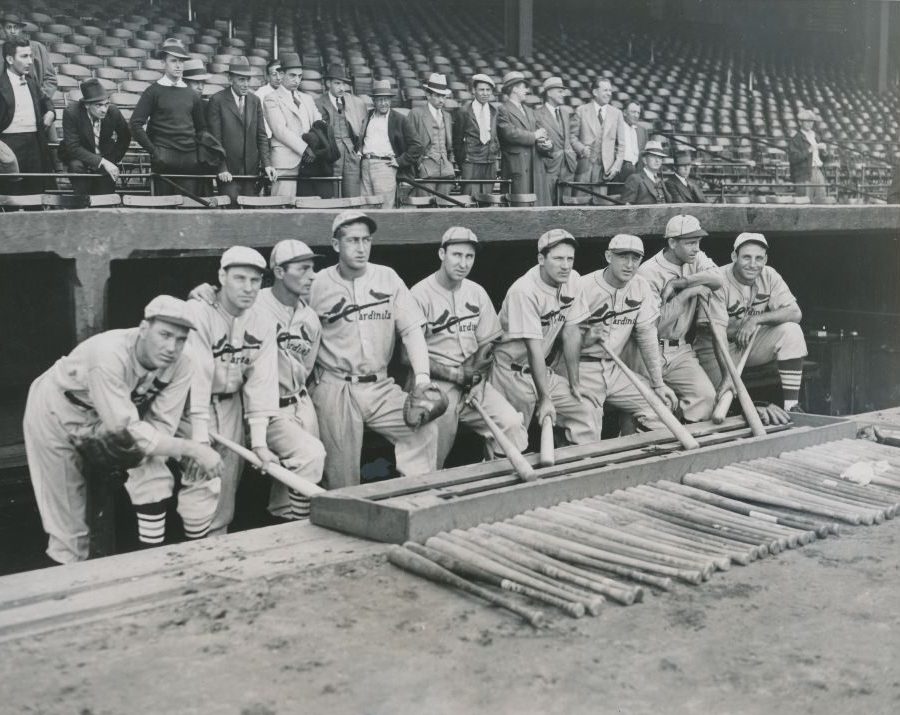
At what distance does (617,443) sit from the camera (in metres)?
6.36

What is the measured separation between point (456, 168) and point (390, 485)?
583 centimetres

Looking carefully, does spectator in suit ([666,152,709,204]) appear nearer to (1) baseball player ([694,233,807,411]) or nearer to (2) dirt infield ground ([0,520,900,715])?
(1) baseball player ([694,233,807,411])

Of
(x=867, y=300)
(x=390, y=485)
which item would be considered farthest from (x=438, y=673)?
(x=867, y=300)

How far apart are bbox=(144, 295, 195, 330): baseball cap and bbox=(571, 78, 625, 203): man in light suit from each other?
22.2 ft

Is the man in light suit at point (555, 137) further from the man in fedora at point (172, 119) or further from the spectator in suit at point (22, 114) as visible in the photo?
the spectator in suit at point (22, 114)

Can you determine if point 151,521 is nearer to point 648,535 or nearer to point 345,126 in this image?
point 648,535

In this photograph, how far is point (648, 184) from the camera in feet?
32.6

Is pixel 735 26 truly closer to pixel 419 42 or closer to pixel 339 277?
pixel 419 42

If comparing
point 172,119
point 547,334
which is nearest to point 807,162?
point 547,334

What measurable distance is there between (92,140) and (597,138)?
17.8ft

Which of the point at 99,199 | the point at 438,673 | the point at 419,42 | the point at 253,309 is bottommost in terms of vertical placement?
the point at 438,673

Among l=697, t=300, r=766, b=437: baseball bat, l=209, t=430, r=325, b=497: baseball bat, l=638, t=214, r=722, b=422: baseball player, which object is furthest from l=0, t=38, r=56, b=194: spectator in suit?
l=697, t=300, r=766, b=437: baseball bat

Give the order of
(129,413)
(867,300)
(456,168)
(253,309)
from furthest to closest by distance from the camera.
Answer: (867,300) < (456,168) < (253,309) < (129,413)

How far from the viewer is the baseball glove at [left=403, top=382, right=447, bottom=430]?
620 cm
